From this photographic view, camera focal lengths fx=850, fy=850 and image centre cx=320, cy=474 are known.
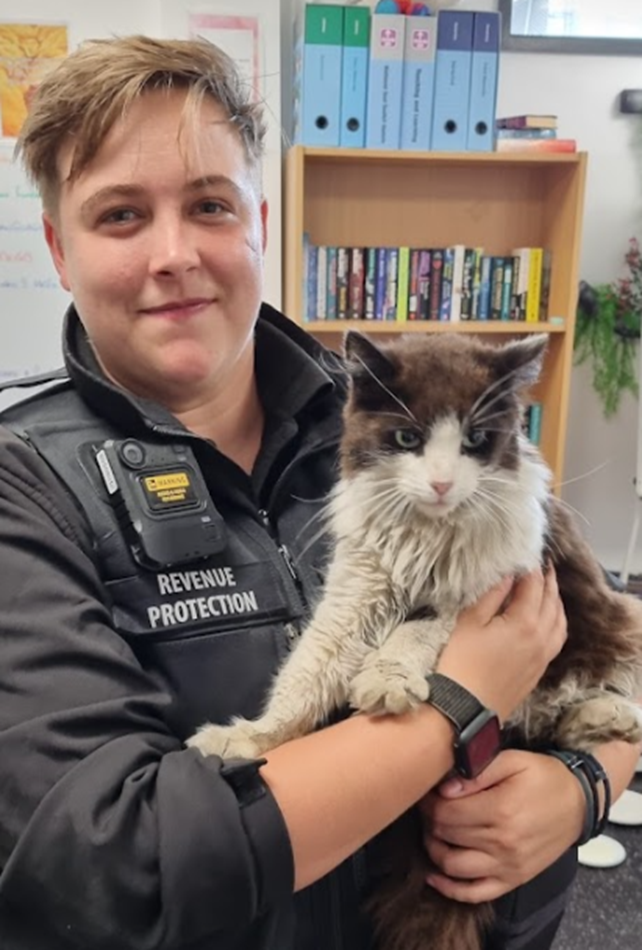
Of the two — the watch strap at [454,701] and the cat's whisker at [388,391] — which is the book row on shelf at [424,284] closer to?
the cat's whisker at [388,391]

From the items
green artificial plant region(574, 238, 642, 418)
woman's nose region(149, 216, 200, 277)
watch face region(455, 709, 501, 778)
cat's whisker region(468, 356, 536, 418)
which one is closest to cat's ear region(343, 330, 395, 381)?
cat's whisker region(468, 356, 536, 418)

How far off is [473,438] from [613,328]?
2.56 metres

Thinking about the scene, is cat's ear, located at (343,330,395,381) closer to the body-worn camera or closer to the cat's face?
the cat's face

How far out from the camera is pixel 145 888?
2.53ft

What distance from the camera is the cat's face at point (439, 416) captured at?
1.08 meters

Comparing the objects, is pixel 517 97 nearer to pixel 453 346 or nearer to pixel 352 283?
pixel 352 283

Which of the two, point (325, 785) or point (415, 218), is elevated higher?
point (415, 218)

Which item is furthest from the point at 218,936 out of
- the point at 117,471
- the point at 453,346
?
the point at 453,346

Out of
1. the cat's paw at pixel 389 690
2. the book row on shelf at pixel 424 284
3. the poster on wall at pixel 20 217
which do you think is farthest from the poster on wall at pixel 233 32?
the cat's paw at pixel 389 690

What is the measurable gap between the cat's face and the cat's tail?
434 mm

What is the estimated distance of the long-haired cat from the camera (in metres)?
1.05

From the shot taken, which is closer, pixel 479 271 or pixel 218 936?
pixel 218 936

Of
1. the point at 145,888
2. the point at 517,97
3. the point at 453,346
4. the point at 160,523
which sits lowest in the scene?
the point at 145,888

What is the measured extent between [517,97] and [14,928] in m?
3.40
